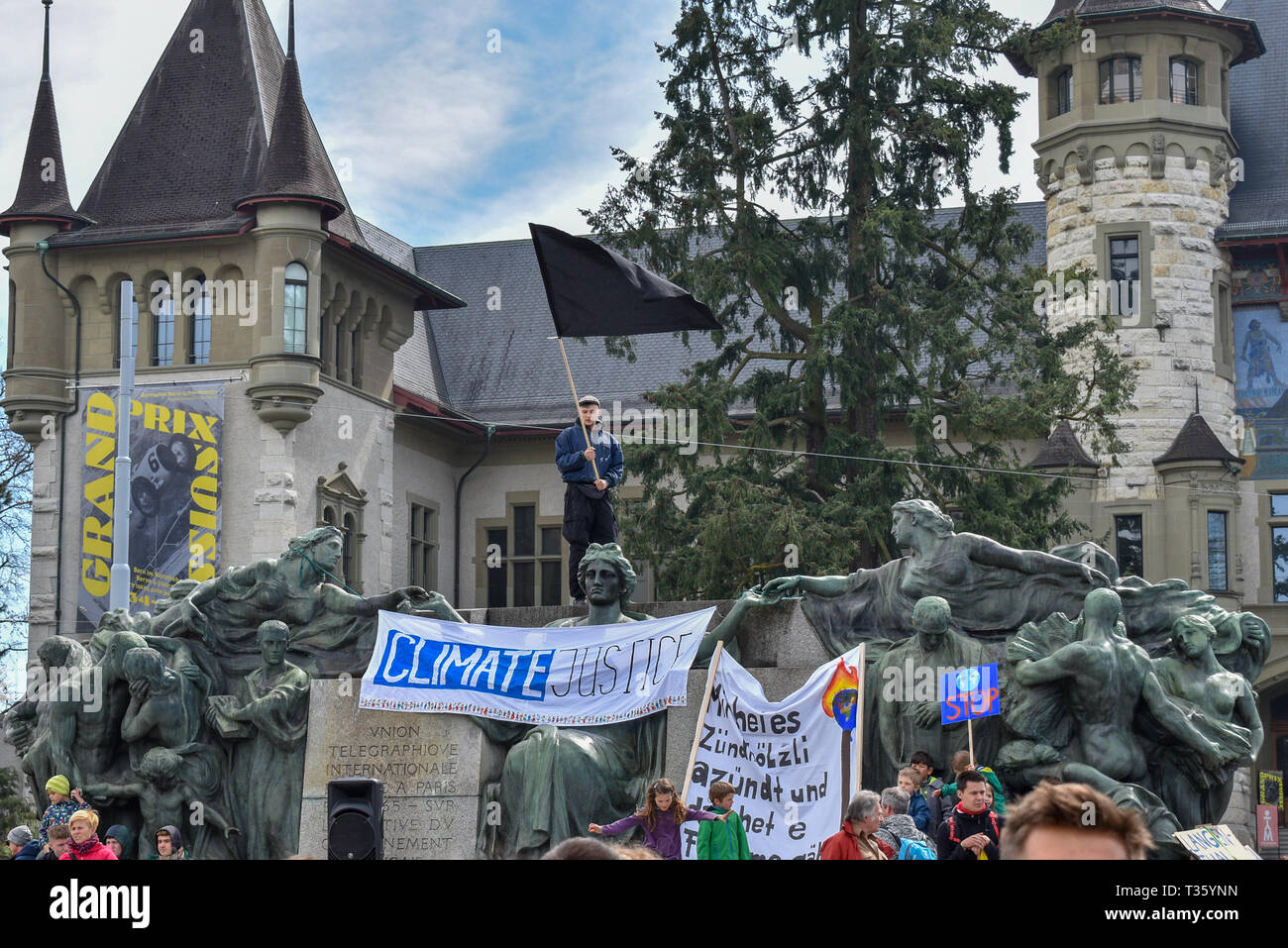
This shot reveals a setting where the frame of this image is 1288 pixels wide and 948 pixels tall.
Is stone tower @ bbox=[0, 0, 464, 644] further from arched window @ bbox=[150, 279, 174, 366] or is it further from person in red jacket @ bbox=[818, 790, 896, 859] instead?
person in red jacket @ bbox=[818, 790, 896, 859]

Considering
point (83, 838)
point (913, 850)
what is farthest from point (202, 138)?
point (913, 850)

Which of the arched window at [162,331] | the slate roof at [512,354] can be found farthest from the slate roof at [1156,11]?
the arched window at [162,331]

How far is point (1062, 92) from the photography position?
1714 inches

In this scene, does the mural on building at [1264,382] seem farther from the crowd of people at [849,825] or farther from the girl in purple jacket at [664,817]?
the girl in purple jacket at [664,817]

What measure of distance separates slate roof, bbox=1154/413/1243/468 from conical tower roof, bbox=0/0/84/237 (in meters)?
22.4

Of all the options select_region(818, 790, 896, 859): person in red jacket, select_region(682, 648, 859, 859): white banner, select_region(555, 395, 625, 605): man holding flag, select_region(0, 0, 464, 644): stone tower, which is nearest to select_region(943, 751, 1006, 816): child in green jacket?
select_region(682, 648, 859, 859): white banner

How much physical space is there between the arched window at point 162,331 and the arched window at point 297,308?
259cm

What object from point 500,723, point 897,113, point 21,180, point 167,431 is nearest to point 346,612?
point 500,723

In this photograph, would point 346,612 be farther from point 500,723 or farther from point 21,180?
point 21,180

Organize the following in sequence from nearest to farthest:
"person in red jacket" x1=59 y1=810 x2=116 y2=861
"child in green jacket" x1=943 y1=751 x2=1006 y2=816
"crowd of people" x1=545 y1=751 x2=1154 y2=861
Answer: "crowd of people" x1=545 y1=751 x2=1154 y2=861
"person in red jacket" x1=59 y1=810 x2=116 y2=861
"child in green jacket" x1=943 y1=751 x2=1006 y2=816

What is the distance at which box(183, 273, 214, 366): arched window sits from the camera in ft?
137

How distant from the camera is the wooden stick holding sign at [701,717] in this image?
14.1m

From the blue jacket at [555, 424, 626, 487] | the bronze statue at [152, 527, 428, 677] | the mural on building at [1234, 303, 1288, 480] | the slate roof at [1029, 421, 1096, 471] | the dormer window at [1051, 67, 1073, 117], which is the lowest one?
the bronze statue at [152, 527, 428, 677]

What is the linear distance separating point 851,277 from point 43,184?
1815cm
